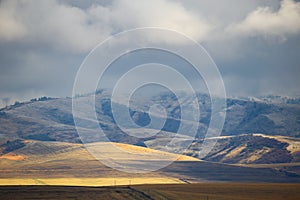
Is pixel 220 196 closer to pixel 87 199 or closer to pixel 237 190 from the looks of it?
pixel 237 190

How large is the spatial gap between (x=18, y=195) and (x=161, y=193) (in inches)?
1741

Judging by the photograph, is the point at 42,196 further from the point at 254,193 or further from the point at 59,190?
the point at 254,193

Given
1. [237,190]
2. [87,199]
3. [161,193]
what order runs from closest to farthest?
[87,199] < [161,193] < [237,190]

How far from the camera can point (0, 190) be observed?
166 meters

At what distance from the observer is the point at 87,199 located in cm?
14488

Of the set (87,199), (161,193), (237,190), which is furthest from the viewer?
(237,190)

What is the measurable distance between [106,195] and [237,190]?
48.5 m

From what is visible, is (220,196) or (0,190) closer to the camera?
(220,196)

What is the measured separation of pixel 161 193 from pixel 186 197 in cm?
1085

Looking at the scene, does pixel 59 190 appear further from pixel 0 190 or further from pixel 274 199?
pixel 274 199

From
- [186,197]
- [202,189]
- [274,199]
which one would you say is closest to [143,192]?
[186,197]

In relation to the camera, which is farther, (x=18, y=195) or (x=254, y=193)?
(x=254, y=193)

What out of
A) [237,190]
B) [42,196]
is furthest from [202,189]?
[42,196]

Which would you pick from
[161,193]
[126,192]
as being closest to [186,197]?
[161,193]
